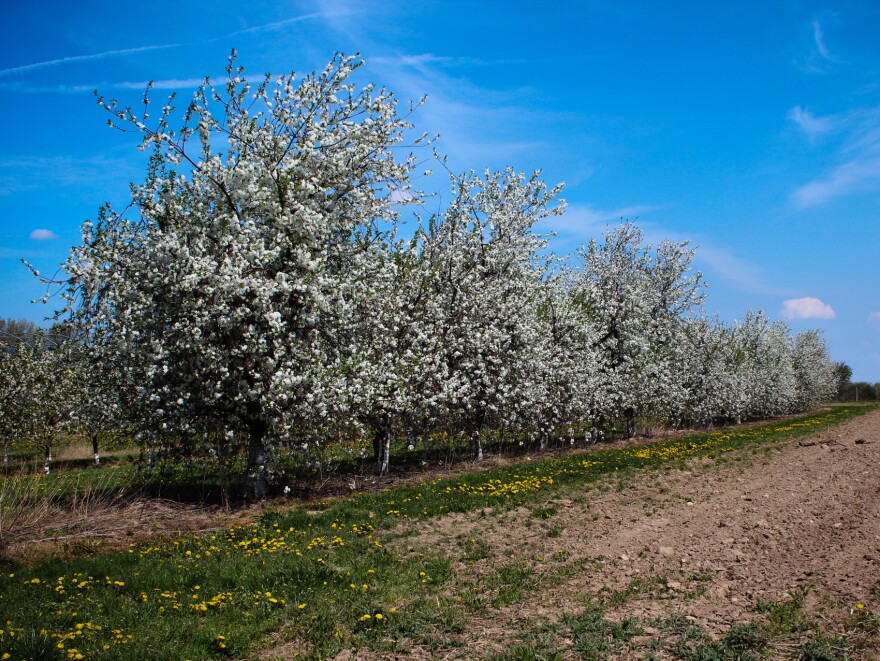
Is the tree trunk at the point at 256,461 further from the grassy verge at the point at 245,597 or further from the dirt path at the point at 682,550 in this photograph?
the dirt path at the point at 682,550

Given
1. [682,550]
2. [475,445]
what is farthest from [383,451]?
[682,550]

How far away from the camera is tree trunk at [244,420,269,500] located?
14.7 metres

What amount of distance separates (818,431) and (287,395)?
97.1 feet

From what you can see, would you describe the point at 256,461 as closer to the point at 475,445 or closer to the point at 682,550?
the point at 475,445

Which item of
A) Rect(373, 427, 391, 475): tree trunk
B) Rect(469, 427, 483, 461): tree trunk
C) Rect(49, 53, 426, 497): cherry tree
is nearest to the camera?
Rect(49, 53, 426, 497): cherry tree

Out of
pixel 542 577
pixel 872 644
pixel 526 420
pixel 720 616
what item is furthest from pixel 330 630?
pixel 526 420

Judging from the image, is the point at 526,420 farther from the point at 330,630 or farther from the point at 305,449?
the point at 330,630

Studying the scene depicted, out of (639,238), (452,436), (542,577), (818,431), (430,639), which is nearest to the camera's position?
(430,639)

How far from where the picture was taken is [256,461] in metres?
14.7

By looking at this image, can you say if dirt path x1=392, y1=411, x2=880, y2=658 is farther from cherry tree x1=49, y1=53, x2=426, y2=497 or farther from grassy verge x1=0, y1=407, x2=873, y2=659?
cherry tree x1=49, y1=53, x2=426, y2=497

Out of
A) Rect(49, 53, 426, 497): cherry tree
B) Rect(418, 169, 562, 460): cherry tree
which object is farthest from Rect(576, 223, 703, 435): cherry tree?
Rect(49, 53, 426, 497): cherry tree

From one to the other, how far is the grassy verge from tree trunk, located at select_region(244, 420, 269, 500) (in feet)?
9.64

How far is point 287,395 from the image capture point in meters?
A: 13.5

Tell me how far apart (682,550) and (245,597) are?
6.84m
